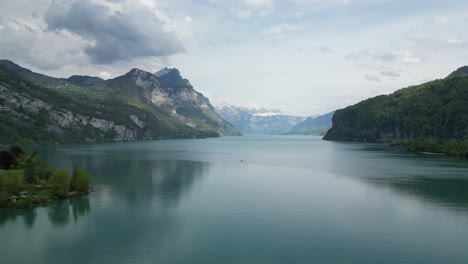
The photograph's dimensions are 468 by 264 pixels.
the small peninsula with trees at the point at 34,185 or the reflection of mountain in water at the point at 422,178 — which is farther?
the reflection of mountain in water at the point at 422,178

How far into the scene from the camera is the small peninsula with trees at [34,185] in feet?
204

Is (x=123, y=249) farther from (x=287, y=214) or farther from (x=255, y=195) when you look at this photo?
(x=255, y=195)

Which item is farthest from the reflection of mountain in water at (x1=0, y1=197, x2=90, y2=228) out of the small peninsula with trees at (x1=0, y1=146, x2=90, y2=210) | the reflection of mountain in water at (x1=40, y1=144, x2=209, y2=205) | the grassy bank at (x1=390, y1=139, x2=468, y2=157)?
the grassy bank at (x1=390, y1=139, x2=468, y2=157)

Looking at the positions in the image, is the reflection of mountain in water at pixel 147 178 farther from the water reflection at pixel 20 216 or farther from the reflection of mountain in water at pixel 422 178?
the reflection of mountain in water at pixel 422 178

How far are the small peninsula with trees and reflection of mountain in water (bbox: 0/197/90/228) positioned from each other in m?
1.93

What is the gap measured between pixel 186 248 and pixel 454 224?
36.8m

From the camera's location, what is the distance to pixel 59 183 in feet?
232

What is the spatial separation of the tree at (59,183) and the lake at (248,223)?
3131 mm

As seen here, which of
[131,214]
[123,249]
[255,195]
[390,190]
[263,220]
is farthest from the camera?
[390,190]

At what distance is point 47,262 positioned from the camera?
40094 millimetres

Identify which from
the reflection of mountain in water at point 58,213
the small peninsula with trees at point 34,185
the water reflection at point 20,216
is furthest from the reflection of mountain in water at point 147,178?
the water reflection at point 20,216

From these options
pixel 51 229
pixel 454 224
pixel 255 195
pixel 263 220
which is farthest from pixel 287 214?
pixel 51 229

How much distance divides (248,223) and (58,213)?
2869 centimetres

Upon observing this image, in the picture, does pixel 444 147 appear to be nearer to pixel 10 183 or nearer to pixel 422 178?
pixel 422 178
